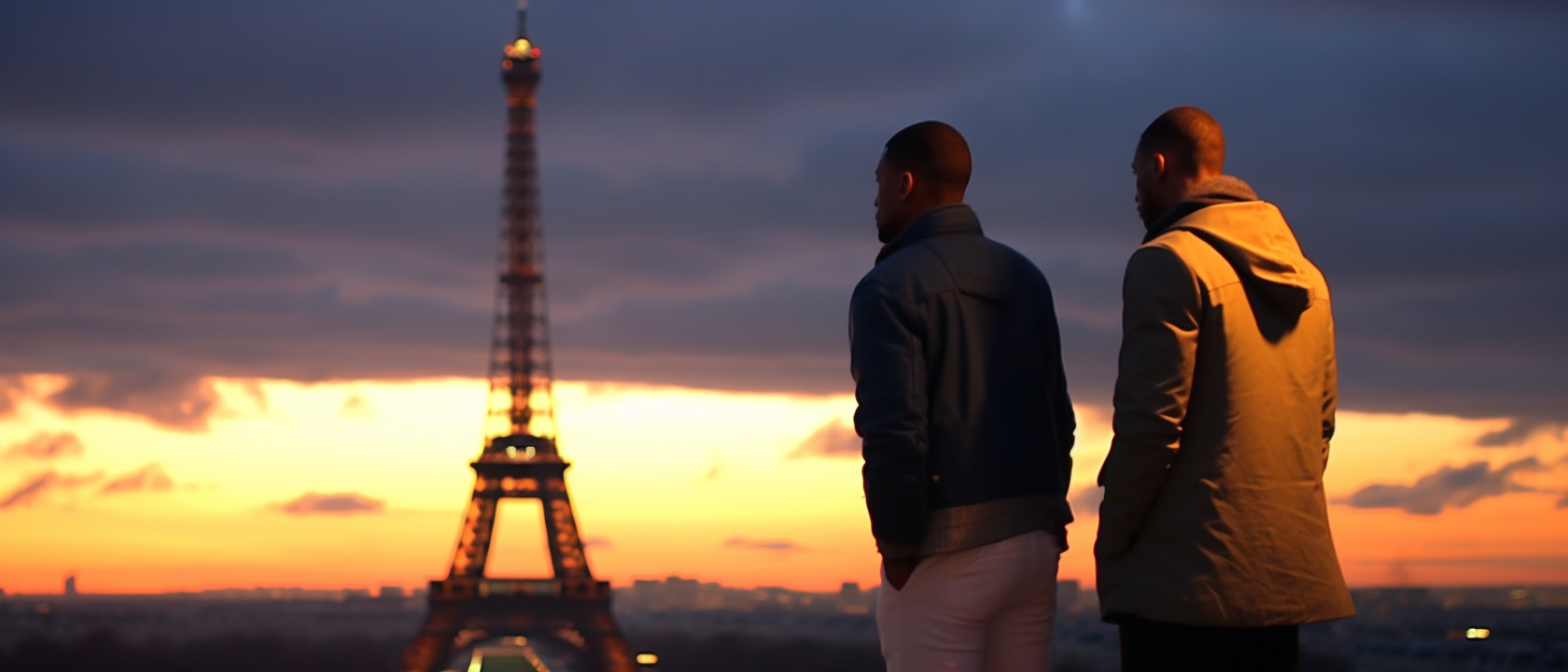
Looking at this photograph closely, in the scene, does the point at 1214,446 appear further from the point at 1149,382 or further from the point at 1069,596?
the point at 1069,596

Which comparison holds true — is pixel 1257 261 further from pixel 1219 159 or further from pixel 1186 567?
pixel 1186 567

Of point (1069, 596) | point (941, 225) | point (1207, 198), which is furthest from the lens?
point (1069, 596)

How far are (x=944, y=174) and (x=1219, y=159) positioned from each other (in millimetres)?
757

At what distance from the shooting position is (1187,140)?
554 cm

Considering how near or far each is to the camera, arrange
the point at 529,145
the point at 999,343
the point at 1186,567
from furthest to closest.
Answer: the point at 529,145 < the point at 999,343 < the point at 1186,567

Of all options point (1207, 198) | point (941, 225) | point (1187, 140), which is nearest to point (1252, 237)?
point (1207, 198)

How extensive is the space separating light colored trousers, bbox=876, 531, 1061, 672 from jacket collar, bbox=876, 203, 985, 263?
867mm

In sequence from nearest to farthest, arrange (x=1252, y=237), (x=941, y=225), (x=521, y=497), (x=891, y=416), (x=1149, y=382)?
(x=1149, y=382)
(x=891, y=416)
(x=1252, y=237)
(x=941, y=225)
(x=521, y=497)

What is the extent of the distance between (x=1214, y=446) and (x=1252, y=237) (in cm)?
57

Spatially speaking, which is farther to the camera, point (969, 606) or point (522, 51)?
point (522, 51)

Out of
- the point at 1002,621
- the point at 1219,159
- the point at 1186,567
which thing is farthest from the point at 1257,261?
the point at 1002,621

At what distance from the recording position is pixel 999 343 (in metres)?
5.55

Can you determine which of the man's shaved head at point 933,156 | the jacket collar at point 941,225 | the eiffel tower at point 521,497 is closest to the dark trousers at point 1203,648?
the jacket collar at point 941,225

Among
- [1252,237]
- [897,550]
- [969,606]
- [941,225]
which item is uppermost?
[941,225]
